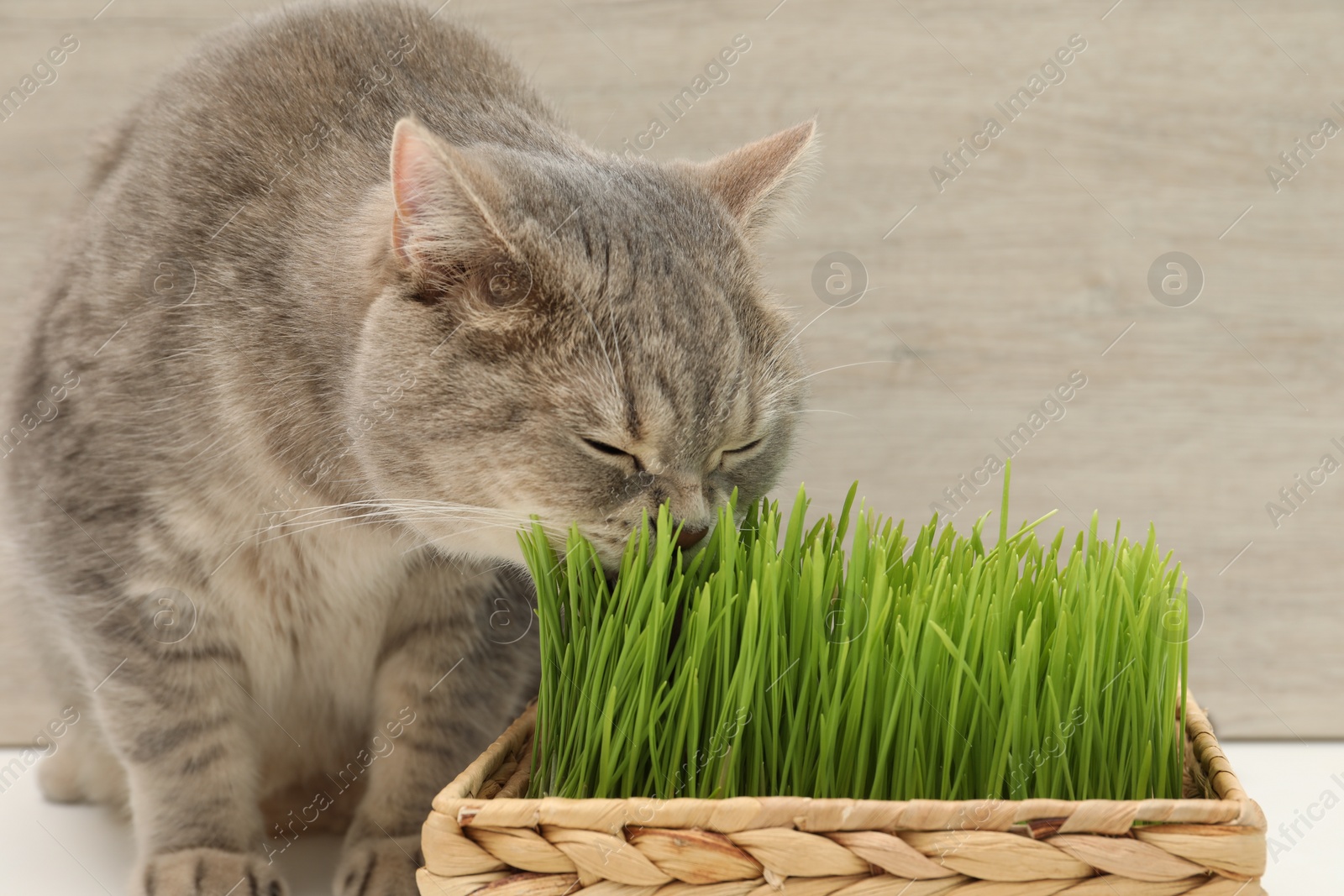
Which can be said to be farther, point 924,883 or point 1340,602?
point 1340,602

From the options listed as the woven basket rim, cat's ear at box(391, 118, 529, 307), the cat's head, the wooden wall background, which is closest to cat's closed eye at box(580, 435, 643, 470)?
the cat's head

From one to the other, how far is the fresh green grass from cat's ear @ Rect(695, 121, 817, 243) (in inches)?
12.5

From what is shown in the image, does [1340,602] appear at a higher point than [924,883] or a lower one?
higher

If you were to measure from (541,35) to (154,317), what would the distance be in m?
0.72

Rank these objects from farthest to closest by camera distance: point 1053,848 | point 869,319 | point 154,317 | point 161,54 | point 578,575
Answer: point 869,319 → point 161,54 → point 154,317 → point 578,575 → point 1053,848

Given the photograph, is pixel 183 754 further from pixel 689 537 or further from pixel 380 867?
pixel 689 537

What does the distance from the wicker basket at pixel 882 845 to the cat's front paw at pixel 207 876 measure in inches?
15.5

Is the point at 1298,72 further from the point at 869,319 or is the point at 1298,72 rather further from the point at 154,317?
the point at 154,317

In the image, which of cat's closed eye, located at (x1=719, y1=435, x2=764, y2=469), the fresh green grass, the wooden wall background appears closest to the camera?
the fresh green grass

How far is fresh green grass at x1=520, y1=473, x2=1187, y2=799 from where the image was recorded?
88cm

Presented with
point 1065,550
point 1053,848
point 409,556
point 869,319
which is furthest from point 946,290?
point 1053,848

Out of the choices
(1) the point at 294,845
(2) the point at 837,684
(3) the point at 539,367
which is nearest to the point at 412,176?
(3) the point at 539,367

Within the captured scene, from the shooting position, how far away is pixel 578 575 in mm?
919

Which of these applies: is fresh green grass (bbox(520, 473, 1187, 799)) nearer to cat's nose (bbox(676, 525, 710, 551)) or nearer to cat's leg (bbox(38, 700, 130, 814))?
cat's nose (bbox(676, 525, 710, 551))
